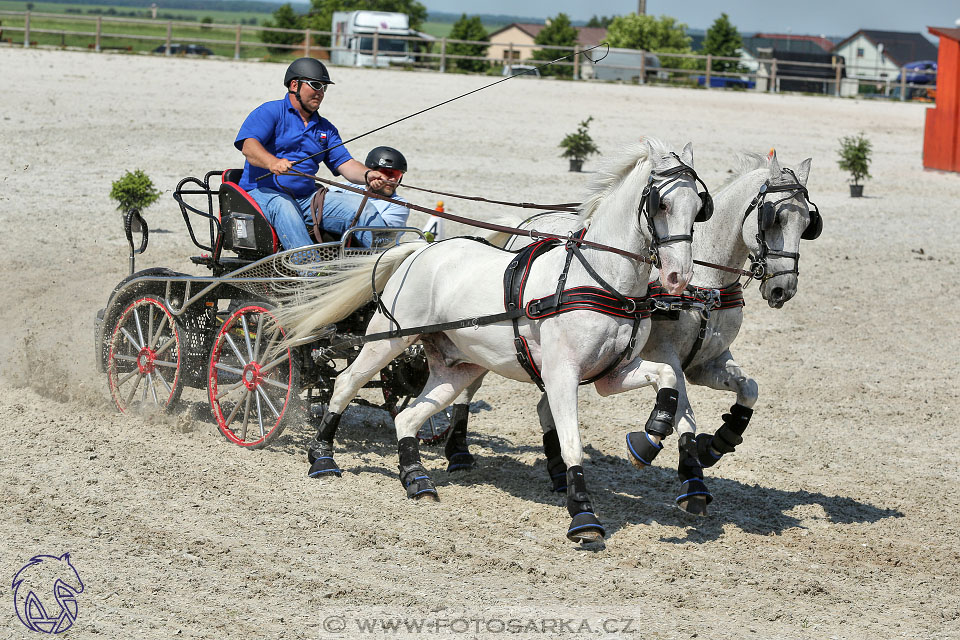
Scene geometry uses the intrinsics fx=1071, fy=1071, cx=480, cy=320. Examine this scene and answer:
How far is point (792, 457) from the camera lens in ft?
24.3

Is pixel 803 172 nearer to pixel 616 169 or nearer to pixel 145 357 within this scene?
pixel 616 169

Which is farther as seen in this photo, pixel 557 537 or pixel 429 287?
pixel 429 287

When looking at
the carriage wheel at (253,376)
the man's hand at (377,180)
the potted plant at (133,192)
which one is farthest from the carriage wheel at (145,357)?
the potted plant at (133,192)

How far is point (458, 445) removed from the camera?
6848 mm

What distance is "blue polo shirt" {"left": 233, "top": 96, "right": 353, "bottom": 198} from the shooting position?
22.3ft

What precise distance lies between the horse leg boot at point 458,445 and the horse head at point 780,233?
85.2 inches

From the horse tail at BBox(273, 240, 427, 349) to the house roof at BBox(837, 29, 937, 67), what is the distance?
266 feet

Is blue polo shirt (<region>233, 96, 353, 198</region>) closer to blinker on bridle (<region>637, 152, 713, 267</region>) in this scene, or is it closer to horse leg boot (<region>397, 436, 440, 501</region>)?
horse leg boot (<region>397, 436, 440, 501</region>)

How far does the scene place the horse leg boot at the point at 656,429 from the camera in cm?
521

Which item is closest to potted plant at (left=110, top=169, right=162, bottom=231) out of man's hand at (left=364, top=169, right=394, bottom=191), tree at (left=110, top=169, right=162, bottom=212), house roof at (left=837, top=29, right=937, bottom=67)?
tree at (left=110, top=169, right=162, bottom=212)

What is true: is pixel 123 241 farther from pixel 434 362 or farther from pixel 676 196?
pixel 676 196

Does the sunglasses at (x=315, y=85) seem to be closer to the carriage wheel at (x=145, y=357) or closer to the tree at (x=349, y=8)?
the carriage wheel at (x=145, y=357)

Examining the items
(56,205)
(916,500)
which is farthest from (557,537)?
(56,205)

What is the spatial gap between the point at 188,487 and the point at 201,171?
10946 mm
